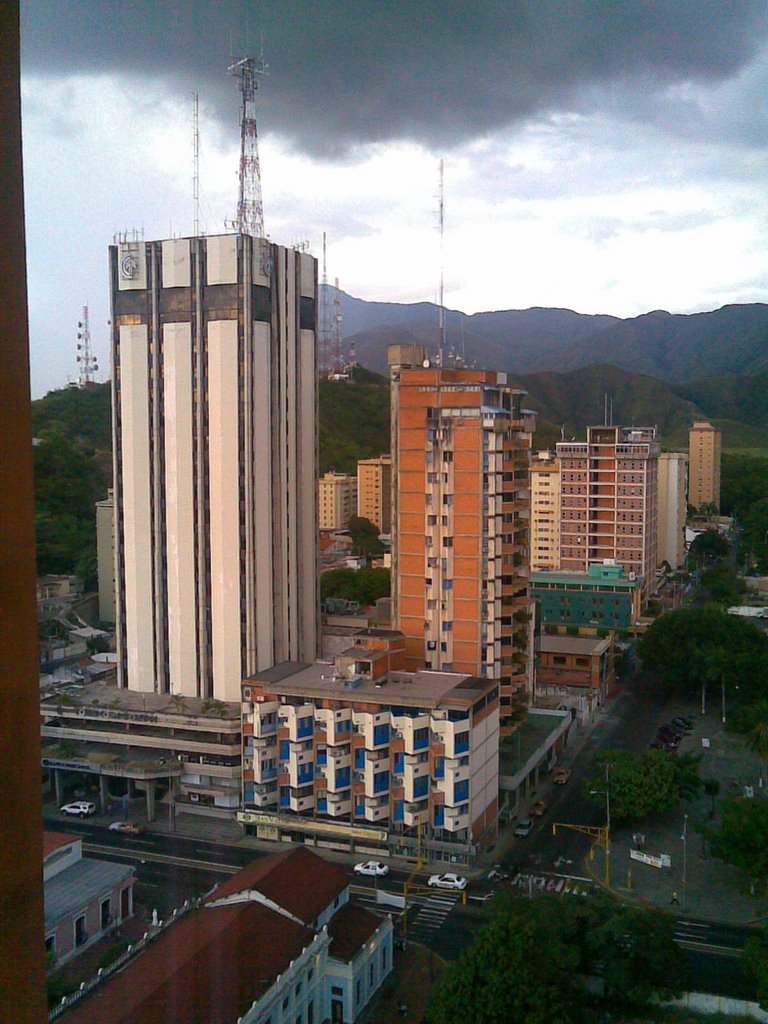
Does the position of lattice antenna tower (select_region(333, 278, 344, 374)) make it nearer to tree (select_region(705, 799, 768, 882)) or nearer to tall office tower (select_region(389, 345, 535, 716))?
tall office tower (select_region(389, 345, 535, 716))

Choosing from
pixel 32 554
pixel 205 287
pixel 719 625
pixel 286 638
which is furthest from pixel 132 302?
pixel 32 554

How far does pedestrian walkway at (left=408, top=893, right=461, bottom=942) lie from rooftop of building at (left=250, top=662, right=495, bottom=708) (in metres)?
1.09

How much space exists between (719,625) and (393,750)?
16.1 feet

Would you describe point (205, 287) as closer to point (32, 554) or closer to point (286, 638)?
point (286, 638)

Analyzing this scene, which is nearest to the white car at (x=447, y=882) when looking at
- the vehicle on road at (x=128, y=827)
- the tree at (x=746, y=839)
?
the tree at (x=746, y=839)

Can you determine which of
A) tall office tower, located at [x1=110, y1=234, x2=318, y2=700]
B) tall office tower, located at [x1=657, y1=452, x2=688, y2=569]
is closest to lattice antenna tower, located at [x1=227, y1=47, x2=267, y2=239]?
tall office tower, located at [x1=110, y1=234, x2=318, y2=700]

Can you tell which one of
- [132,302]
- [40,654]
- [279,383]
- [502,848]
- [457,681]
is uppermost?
[132,302]

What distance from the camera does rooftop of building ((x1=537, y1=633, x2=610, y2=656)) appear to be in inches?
386

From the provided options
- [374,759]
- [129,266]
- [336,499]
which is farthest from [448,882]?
[336,499]

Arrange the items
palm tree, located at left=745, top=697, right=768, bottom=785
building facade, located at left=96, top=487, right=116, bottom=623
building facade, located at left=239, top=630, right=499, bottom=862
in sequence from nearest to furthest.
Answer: building facade, located at left=239, top=630, right=499, bottom=862 < building facade, located at left=96, top=487, right=116, bottom=623 < palm tree, located at left=745, top=697, right=768, bottom=785

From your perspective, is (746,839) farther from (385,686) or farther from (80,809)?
(80,809)

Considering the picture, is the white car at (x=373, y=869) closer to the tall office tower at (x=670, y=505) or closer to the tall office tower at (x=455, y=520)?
the tall office tower at (x=455, y=520)

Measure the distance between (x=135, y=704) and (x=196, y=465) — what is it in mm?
1872

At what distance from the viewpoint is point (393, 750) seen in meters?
5.88
